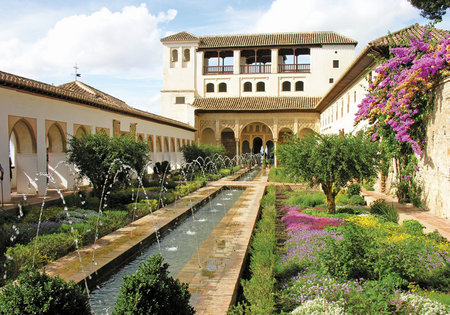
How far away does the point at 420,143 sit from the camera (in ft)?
Answer: 34.6

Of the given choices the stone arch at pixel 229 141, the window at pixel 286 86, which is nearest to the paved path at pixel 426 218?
the window at pixel 286 86

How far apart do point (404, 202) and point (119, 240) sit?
7965 mm

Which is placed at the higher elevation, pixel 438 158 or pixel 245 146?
pixel 245 146

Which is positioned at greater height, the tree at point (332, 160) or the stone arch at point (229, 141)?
the stone arch at point (229, 141)

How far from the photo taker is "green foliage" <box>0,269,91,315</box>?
2.82 meters

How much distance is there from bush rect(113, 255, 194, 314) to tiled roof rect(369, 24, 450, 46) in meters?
10.7

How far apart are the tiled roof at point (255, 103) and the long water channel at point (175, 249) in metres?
21.3

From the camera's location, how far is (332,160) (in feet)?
29.7

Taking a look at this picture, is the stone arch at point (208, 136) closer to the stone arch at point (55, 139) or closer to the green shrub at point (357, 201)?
the stone arch at point (55, 139)

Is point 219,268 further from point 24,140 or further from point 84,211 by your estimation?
point 24,140

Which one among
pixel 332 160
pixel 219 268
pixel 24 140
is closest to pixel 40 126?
pixel 24 140

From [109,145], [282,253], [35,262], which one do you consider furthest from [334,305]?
[109,145]

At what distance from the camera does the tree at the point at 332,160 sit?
9.04 m

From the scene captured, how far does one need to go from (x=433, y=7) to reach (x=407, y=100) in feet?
24.3
